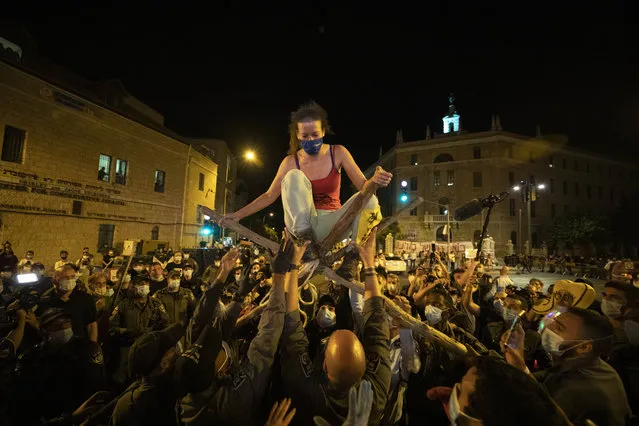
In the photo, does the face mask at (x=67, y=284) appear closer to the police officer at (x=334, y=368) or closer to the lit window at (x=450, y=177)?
the police officer at (x=334, y=368)

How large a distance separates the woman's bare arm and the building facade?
45395 millimetres

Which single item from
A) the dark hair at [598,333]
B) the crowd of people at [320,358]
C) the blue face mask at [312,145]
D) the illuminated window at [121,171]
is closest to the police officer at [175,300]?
the crowd of people at [320,358]

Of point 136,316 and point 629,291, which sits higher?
point 629,291

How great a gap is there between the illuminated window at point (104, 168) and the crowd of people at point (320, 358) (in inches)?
690

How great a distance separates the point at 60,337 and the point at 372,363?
115 inches

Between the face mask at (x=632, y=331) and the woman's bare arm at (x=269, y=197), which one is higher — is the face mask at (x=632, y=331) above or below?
below

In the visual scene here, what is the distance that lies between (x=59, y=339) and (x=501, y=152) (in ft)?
188

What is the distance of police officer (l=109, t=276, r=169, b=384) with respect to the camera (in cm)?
498

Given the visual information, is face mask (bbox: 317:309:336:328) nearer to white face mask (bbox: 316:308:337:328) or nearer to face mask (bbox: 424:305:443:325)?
white face mask (bbox: 316:308:337:328)

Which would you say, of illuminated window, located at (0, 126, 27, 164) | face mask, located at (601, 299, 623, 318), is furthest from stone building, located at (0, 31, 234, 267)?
face mask, located at (601, 299, 623, 318)

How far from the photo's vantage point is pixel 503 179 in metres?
50.6

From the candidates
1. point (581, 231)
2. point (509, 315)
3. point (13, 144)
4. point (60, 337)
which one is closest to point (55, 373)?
point (60, 337)

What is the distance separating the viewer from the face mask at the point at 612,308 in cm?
366

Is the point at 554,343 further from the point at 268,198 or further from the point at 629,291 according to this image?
the point at 268,198
